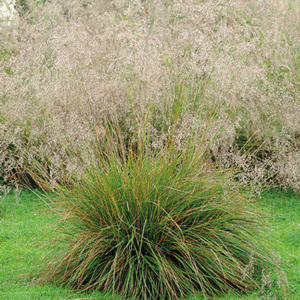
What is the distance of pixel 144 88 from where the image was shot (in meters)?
4.00

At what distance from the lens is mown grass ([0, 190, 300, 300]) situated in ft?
10.5

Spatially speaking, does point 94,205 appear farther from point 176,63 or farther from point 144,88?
point 176,63

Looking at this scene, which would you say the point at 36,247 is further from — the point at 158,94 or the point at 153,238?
the point at 158,94

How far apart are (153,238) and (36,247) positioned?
1.65 m

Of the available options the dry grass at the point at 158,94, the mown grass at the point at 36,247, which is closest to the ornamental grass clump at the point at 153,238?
the mown grass at the point at 36,247

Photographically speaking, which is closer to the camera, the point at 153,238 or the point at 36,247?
the point at 153,238

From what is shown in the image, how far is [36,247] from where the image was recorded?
4.34m

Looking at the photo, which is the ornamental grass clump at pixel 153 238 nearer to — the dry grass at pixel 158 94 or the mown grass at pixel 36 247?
the mown grass at pixel 36 247

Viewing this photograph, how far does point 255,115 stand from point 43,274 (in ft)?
12.8

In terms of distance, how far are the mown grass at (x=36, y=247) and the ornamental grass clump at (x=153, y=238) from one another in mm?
136

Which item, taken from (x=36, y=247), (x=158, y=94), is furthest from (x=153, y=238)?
(x=158, y=94)

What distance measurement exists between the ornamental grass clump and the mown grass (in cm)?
14

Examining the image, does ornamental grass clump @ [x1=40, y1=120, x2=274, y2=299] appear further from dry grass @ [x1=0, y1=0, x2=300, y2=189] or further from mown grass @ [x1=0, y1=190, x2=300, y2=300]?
dry grass @ [x1=0, y1=0, x2=300, y2=189]

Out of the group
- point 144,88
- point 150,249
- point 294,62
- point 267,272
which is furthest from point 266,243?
point 294,62
